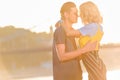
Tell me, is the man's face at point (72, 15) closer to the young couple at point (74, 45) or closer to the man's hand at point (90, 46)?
the young couple at point (74, 45)

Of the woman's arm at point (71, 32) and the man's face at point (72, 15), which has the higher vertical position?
the man's face at point (72, 15)

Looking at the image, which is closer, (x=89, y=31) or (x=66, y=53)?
(x=66, y=53)

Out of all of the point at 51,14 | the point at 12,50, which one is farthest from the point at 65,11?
the point at 12,50

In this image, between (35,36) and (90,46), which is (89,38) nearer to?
(90,46)

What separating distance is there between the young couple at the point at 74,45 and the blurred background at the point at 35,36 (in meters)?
0.65

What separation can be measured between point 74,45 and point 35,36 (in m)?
0.80

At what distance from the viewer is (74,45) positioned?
159 cm

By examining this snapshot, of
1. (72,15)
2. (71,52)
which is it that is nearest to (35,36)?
(72,15)

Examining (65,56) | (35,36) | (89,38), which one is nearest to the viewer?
(65,56)

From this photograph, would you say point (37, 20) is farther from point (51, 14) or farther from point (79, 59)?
point (79, 59)

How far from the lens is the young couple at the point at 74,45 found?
5.00 feet

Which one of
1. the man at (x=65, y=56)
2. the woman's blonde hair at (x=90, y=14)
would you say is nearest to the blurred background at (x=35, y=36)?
the woman's blonde hair at (x=90, y=14)

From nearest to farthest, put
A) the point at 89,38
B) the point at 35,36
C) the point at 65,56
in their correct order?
the point at 65,56, the point at 89,38, the point at 35,36

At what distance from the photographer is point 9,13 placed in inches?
92.0
